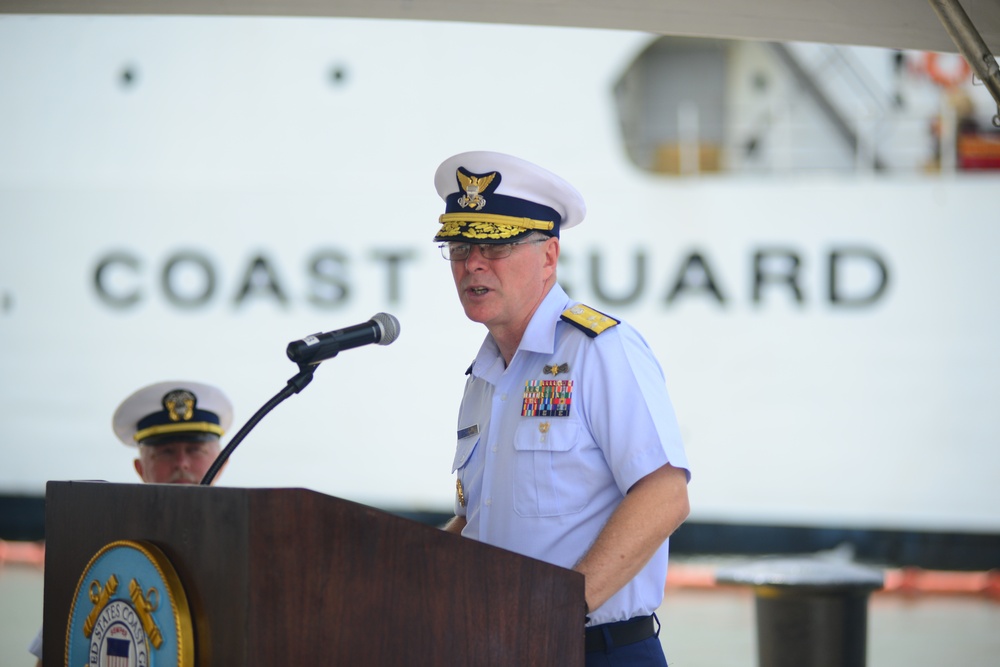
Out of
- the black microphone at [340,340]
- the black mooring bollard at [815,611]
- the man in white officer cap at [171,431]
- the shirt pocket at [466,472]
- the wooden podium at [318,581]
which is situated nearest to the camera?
the wooden podium at [318,581]

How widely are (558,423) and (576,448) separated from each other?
41 millimetres

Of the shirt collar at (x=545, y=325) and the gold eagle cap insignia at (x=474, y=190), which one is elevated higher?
the gold eagle cap insignia at (x=474, y=190)

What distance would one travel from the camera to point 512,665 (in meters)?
1.12

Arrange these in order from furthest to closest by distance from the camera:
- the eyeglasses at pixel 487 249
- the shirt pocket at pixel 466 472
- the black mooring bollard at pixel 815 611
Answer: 1. the black mooring bollard at pixel 815 611
2. the shirt pocket at pixel 466 472
3. the eyeglasses at pixel 487 249

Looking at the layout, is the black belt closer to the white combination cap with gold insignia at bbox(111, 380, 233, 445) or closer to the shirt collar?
the shirt collar

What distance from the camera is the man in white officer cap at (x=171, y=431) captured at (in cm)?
204

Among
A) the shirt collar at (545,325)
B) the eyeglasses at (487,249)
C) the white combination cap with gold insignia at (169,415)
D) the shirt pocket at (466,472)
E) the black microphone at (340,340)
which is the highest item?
the eyeglasses at (487,249)

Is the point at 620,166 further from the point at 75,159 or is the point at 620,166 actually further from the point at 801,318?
the point at 75,159

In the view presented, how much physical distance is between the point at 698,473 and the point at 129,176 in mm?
4433

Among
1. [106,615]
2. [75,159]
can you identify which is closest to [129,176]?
[75,159]

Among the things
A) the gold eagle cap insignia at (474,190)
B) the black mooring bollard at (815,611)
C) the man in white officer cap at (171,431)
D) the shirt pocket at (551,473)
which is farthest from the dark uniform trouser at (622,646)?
the black mooring bollard at (815,611)

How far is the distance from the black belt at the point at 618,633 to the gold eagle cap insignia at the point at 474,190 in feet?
1.87

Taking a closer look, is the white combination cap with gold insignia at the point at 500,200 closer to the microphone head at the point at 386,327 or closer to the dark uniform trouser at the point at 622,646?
the microphone head at the point at 386,327

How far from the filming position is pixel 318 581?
1006mm
